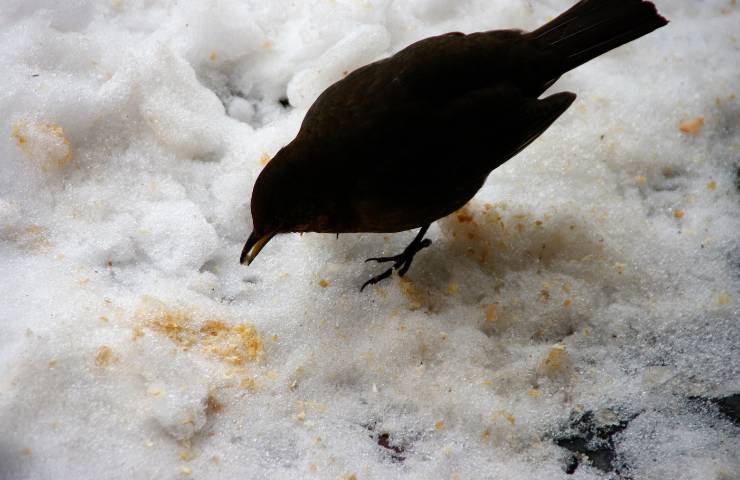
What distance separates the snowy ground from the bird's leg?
5cm

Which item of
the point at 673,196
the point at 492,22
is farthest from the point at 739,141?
the point at 492,22

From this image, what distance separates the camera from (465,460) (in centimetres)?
211

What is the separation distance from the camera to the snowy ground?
2109 mm

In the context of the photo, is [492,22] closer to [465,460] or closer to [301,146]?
[301,146]

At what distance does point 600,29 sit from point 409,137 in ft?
2.77

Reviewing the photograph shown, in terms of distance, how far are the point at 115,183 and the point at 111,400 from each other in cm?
101

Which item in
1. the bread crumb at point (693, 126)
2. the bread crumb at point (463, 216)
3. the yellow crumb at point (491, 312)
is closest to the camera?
the yellow crumb at point (491, 312)

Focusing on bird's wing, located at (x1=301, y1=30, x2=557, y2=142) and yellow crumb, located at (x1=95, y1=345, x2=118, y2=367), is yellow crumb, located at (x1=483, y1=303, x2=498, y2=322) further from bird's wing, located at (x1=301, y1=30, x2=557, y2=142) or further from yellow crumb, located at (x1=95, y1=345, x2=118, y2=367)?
yellow crumb, located at (x1=95, y1=345, x2=118, y2=367)

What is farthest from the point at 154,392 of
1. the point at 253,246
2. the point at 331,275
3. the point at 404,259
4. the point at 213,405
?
the point at 404,259

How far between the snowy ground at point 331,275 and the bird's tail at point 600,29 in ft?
1.81

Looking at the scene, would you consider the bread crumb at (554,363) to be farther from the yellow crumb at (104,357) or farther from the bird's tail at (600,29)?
the yellow crumb at (104,357)

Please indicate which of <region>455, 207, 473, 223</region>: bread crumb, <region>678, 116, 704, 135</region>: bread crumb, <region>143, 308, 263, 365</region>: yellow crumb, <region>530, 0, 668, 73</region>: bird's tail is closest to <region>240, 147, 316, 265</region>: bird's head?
<region>143, 308, 263, 365</region>: yellow crumb

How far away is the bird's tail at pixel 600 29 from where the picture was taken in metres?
2.53

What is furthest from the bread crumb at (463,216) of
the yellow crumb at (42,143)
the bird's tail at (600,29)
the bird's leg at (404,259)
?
the yellow crumb at (42,143)
